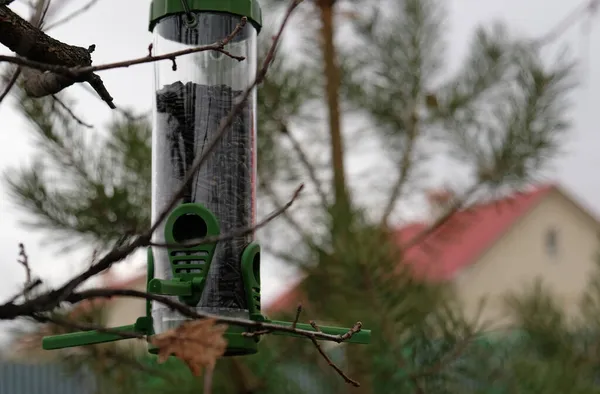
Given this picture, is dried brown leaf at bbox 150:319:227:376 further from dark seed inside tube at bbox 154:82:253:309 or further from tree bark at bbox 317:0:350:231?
tree bark at bbox 317:0:350:231

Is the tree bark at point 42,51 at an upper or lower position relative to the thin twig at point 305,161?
lower

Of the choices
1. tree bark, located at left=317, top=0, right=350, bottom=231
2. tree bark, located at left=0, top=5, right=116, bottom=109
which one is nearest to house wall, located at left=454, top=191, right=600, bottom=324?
tree bark, located at left=317, top=0, right=350, bottom=231

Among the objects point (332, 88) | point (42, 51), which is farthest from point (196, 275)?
point (332, 88)

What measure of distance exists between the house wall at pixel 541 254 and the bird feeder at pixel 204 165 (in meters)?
9.51

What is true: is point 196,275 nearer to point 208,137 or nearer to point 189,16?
point 208,137

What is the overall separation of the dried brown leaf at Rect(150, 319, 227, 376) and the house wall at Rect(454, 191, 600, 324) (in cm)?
1022

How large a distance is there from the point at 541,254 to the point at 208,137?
1100cm

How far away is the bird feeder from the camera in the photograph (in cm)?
141

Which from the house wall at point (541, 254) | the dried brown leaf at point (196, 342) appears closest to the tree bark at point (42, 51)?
the dried brown leaf at point (196, 342)

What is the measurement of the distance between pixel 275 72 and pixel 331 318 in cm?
58

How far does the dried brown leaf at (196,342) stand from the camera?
775mm

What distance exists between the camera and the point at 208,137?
4.84ft

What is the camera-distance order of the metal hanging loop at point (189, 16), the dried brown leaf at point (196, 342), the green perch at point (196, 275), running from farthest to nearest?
1. the metal hanging loop at point (189, 16)
2. the green perch at point (196, 275)
3. the dried brown leaf at point (196, 342)

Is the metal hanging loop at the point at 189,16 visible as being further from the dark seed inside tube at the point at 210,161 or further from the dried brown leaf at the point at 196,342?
the dried brown leaf at the point at 196,342
